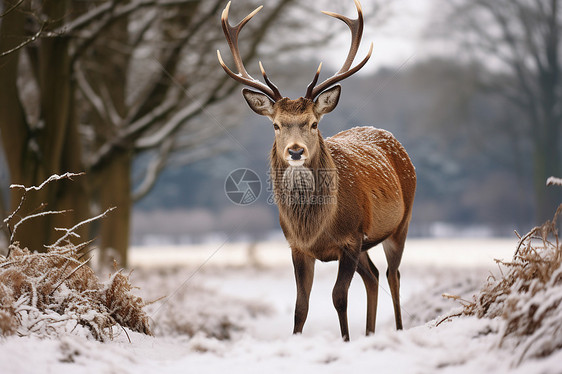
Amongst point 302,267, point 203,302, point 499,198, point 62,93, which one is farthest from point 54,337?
point 499,198

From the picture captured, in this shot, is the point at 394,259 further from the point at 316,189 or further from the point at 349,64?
the point at 349,64

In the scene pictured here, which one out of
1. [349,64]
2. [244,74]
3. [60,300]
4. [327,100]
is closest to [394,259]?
[327,100]

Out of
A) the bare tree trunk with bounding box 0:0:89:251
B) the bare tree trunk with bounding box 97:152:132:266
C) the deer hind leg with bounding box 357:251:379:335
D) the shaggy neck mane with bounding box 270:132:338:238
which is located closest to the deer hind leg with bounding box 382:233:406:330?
the deer hind leg with bounding box 357:251:379:335

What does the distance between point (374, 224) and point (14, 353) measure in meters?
3.15

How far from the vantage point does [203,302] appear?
892 cm

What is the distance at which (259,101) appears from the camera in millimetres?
4770

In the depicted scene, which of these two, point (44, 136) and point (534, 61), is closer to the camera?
point (44, 136)

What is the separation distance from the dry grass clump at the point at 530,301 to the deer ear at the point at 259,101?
7.39ft

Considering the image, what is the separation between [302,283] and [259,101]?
1590mm

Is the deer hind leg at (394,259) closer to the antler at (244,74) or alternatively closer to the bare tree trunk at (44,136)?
the antler at (244,74)

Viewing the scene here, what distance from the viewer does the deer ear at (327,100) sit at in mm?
4711

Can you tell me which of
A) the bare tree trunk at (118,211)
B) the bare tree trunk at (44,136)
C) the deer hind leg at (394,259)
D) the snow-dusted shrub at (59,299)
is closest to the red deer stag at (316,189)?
the deer hind leg at (394,259)

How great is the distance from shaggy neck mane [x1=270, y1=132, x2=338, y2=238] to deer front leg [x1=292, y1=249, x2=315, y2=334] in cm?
23

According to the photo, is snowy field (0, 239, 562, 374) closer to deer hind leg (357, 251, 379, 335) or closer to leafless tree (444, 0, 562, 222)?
deer hind leg (357, 251, 379, 335)
